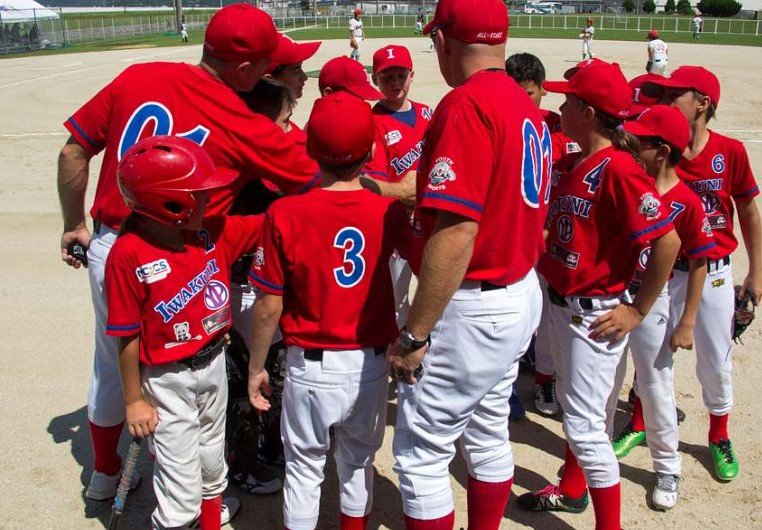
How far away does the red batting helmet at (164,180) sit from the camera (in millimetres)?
2939

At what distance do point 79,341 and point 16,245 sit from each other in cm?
274

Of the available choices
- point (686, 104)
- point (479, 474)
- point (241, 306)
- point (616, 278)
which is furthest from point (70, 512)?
point (686, 104)

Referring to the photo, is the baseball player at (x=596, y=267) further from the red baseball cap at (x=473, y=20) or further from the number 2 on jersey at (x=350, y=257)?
the number 2 on jersey at (x=350, y=257)

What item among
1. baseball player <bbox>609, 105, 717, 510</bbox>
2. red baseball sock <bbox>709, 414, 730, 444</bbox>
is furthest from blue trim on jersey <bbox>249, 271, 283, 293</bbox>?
red baseball sock <bbox>709, 414, 730, 444</bbox>

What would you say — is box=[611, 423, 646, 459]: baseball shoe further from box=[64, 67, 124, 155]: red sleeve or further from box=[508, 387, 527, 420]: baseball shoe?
box=[64, 67, 124, 155]: red sleeve

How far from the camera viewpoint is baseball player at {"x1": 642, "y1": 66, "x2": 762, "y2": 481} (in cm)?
416

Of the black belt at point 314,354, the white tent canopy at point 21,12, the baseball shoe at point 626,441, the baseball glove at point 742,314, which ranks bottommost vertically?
the baseball shoe at point 626,441

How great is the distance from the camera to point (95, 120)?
11.3 ft

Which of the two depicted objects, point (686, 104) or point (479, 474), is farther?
point (686, 104)

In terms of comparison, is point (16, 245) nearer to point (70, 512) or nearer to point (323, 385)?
point (70, 512)

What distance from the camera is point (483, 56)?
9.43 ft

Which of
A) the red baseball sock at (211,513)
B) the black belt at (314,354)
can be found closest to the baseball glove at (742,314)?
the black belt at (314,354)

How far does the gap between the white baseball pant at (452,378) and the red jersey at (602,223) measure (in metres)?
0.44

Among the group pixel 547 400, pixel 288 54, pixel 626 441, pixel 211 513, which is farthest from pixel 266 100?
pixel 626 441
